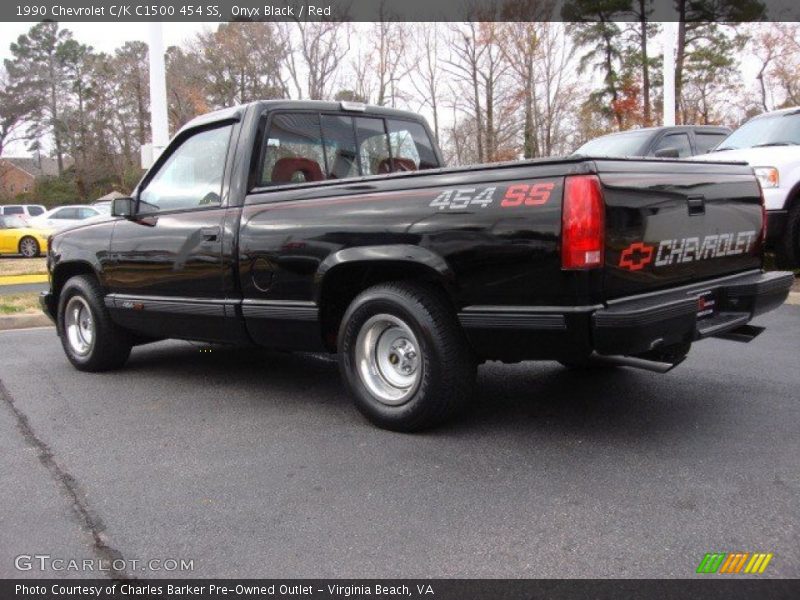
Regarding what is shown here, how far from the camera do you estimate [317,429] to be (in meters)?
4.13

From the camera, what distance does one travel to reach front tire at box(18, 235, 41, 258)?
20.2 m

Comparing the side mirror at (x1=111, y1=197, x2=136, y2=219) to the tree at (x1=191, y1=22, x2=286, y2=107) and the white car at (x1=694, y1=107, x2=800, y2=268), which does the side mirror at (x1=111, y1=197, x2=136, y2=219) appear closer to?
the white car at (x1=694, y1=107, x2=800, y2=268)

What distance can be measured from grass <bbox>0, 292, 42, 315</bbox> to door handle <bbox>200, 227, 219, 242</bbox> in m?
5.11

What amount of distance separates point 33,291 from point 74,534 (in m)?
8.99

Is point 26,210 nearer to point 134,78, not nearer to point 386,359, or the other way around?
point 386,359

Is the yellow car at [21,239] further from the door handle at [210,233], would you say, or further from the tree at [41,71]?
the tree at [41,71]

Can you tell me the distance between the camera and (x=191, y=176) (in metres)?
5.03

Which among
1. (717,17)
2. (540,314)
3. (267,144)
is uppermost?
(717,17)

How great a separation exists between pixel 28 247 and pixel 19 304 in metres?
12.7

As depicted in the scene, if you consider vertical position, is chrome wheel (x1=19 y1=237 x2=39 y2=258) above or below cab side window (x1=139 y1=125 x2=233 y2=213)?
below

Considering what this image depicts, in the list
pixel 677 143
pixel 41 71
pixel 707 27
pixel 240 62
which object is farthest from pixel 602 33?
pixel 41 71

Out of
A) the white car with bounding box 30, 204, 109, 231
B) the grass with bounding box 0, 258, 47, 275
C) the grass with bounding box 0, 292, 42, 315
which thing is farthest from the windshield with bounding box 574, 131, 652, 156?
the white car with bounding box 30, 204, 109, 231
